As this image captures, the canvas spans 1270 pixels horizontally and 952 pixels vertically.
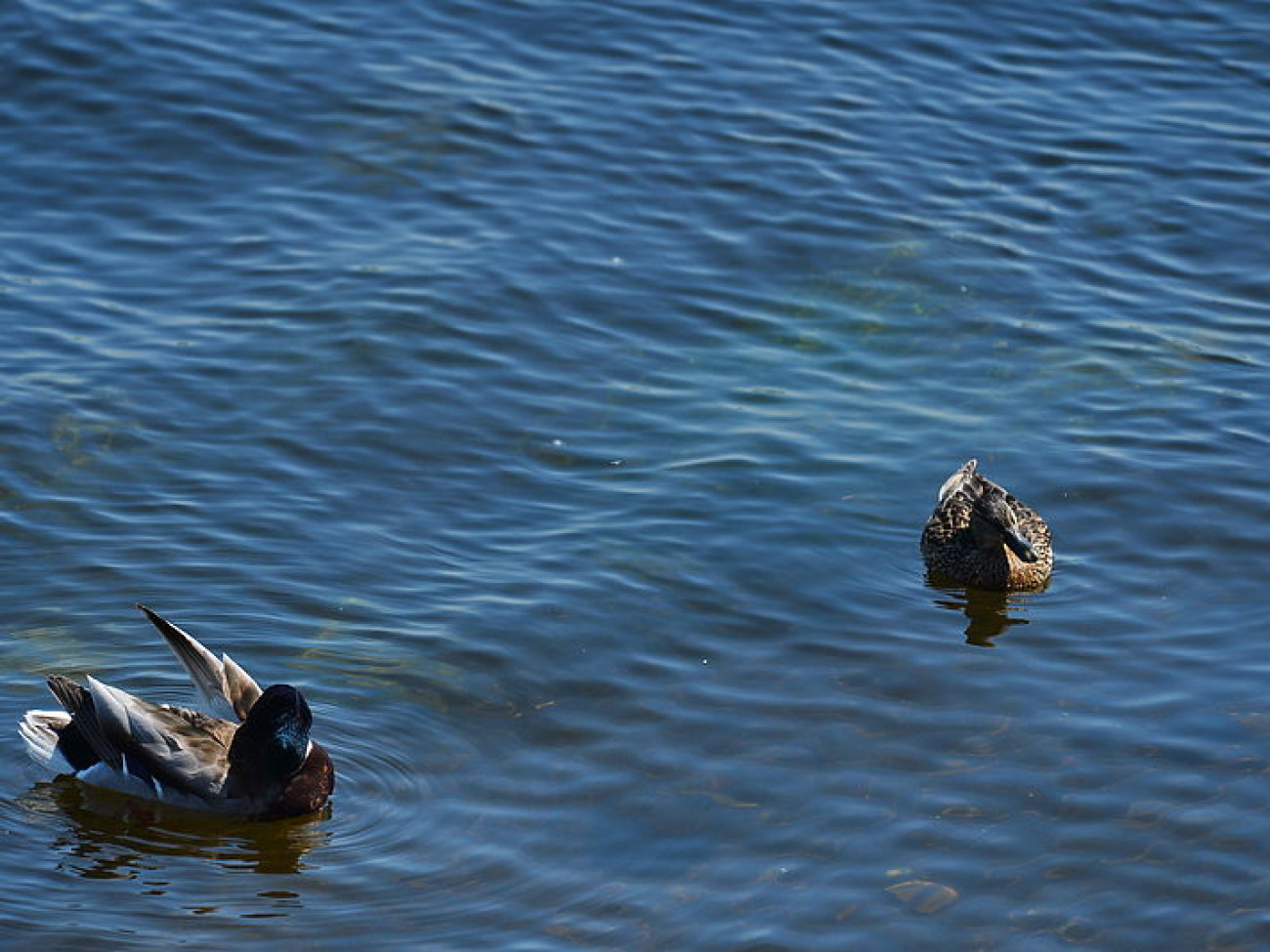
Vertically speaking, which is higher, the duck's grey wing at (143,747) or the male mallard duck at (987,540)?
the male mallard duck at (987,540)

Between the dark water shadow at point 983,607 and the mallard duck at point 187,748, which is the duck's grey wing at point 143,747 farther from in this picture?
the dark water shadow at point 983,607

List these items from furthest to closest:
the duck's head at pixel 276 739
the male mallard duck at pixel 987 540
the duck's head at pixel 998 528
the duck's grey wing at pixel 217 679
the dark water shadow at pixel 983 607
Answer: the male mallard duck at pixel 987 540 < the duck's head at pixel 998 528 < the dark water shadow at pixel 983 607 < the duck's grey wing at pixel 217 679 < the duck's head at pixel 276 739

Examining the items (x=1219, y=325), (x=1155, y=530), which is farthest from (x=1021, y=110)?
(x=1155, y=530)

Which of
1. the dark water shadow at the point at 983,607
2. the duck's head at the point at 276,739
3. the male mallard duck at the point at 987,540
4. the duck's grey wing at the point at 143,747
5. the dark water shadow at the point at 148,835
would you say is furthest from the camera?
the male mallard duck at the point at 987,540

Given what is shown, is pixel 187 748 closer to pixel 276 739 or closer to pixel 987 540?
pixel 276 739

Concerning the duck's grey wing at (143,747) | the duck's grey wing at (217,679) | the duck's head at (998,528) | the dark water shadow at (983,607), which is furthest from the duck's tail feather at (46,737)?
the duck's head at (998,528)

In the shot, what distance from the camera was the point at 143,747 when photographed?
9.38 m

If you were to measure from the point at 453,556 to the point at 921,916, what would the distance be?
4003 mm

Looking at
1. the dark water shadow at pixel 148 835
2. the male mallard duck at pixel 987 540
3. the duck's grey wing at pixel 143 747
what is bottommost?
the dark water shadow at pixel 148 835

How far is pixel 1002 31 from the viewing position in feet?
66.9

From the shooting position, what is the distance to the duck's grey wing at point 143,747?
9.34 metres

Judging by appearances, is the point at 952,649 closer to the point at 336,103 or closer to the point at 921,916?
the point at 921,916

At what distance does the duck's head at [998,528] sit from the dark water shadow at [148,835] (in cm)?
420

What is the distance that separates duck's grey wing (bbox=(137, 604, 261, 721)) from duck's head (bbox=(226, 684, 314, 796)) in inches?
13.3
